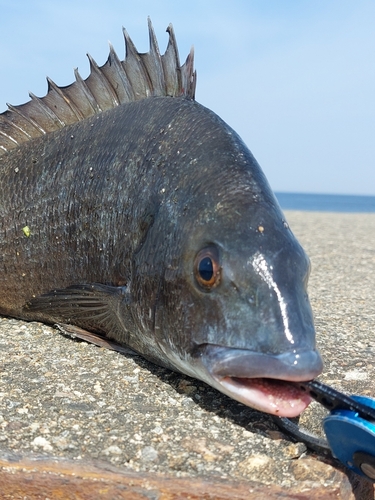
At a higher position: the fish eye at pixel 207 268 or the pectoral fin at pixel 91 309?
the fish eye at pixel 207 268

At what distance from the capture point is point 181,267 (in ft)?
8.85

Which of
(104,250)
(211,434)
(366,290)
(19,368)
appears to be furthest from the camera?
(366,290)

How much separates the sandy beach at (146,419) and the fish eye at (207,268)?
0.62 meters

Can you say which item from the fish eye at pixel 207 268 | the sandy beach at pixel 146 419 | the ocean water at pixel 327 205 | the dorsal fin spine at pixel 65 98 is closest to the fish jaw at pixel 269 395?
the sandy beach at pixel 146 419

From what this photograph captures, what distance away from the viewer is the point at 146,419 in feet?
8.46

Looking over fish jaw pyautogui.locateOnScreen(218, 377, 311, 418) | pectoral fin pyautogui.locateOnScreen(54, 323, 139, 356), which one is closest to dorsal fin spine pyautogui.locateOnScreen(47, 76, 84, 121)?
pectoral fin pyautogui.locateOnScreen(54, 323, 139, 356)

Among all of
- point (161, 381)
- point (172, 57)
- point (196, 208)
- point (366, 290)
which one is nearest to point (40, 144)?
point (172, 57)

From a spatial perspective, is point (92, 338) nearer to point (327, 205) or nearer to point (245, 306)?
point (245, 306)

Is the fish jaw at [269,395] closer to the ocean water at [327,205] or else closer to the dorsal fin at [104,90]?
the dorsal fin at [104,90]

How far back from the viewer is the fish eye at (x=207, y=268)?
250cm

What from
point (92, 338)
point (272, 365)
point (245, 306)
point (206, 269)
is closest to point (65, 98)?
point (92, 338)

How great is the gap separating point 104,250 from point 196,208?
0.76 metres

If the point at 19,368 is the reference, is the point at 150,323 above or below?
above

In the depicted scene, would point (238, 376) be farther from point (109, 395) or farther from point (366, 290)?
point (366, 290)
